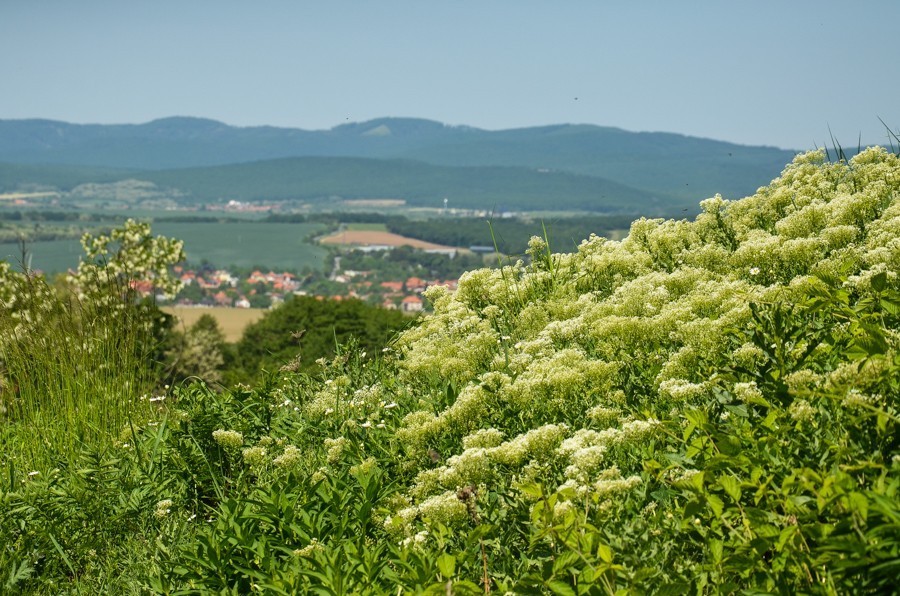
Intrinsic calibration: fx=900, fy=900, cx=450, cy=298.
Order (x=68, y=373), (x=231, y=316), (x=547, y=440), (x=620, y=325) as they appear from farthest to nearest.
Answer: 1. (x=231, y=316)
2. (x=68, y=373)
3. (x=620, y=325)
4. (x=547, y=440)

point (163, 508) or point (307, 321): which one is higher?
point (163, 508)

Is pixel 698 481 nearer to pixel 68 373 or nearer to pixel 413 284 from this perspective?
pixel 68 373

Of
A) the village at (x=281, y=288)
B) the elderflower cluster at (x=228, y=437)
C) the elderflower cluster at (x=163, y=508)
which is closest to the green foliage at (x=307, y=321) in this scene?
the elderflower cluster at (x=228, y=437)

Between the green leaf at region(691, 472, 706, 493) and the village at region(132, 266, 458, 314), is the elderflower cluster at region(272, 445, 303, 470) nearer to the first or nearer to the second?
the green leaf at region(691, 472, 706, 493)

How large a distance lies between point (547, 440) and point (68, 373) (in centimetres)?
456

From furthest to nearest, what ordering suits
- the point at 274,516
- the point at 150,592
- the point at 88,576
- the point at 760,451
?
1. the point at 88,576
2. the point at 150,592
3. the point at 274,516
4. the point at 760,451

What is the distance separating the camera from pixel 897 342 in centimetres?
328

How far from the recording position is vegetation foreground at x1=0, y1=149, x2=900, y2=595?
2.82 m

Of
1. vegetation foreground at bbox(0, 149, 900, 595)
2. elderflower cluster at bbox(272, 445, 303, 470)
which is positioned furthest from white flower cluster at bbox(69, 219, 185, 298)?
elderflower cluster at bbox(272, 445, 303, 470)

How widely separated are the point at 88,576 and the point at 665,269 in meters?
4.39

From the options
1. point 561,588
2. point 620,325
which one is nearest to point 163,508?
point 620,325

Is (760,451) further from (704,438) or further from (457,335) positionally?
(457,335)

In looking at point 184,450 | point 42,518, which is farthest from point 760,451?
point 42,518

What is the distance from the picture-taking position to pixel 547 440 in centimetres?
354
